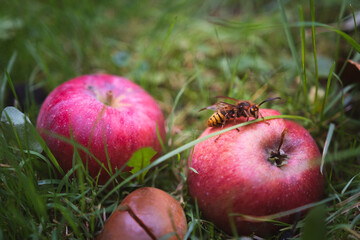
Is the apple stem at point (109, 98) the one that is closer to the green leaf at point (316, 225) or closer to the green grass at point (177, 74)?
the green grass at point (177, 74)

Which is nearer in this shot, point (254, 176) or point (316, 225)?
point (316, 225)

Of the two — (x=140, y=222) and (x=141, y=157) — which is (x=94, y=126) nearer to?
(x=141, y=157)

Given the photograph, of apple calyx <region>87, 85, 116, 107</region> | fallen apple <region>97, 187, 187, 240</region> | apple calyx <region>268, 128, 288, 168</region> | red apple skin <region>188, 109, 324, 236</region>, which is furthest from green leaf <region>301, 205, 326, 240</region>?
apple calyx <region>87, 85, 116, 107</region>

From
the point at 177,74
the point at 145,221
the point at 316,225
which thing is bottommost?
the point at 145,221

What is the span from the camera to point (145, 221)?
5.27ft

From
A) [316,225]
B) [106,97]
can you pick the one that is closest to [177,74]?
[106,97]

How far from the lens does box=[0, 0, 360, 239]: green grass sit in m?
1.77

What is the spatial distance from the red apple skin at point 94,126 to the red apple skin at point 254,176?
1.52 feet

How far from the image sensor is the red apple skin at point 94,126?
6.24 ft

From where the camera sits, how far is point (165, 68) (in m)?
3.47

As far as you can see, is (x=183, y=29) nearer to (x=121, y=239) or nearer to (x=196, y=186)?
(x=196, y=186)

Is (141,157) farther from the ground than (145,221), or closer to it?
farther from the ground

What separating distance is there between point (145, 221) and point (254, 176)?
659mm

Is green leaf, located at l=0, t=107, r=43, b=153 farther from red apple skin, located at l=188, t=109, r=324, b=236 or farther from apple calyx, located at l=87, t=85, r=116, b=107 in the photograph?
red apple skin, located at l=188, t=109, r=324, b=236
